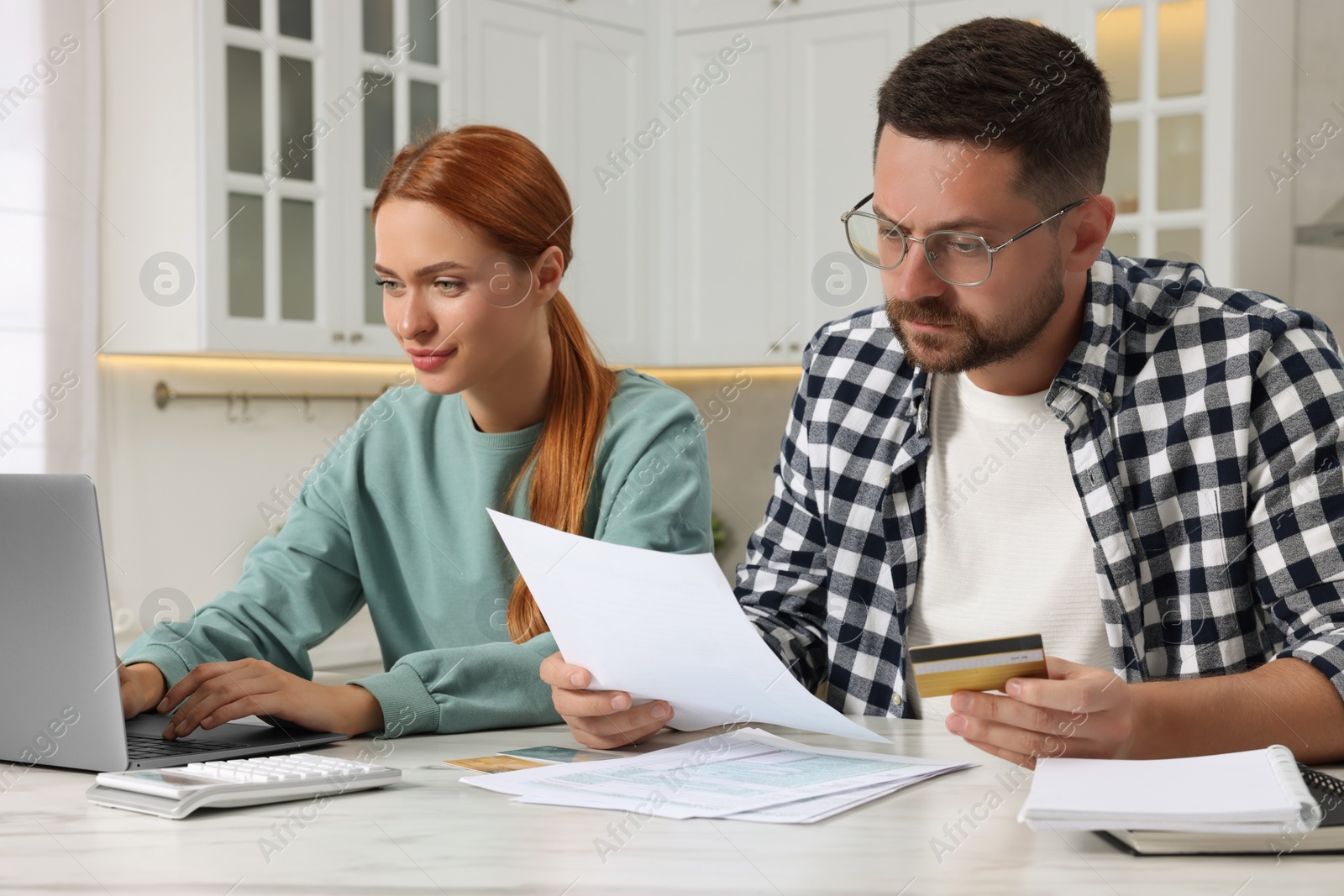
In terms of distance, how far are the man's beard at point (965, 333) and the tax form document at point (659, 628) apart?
394 millimetres

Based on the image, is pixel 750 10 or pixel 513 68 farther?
pixel 750 10

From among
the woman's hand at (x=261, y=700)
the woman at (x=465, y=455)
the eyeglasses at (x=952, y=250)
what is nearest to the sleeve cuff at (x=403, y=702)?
the woman's hand at (x=261, y=700)

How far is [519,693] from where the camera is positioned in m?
1.25

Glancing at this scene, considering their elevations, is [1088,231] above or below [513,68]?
below

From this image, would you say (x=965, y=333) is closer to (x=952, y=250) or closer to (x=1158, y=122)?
(x=952, y=250)

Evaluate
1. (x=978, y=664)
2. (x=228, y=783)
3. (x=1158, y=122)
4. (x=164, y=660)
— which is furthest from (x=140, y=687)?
(x=1158, y=122)

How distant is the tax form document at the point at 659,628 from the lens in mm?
989

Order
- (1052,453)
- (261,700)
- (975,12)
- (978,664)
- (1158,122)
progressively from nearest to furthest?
(978,664) → (261,700) → (1052,453) → (1158,122) → (975,12)

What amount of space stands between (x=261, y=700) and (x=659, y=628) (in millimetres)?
371

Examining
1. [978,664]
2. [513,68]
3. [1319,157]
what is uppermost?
[513,68]

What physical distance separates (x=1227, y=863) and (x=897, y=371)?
2.61ft

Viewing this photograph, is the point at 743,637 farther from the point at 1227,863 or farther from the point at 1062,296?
the point at 1062,296

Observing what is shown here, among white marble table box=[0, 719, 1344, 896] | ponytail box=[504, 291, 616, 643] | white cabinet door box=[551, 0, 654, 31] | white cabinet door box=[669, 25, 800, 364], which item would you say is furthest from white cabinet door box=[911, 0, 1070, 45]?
white marble table box=[0, 719, 1344, 896]

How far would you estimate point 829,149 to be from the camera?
349 centimetres
